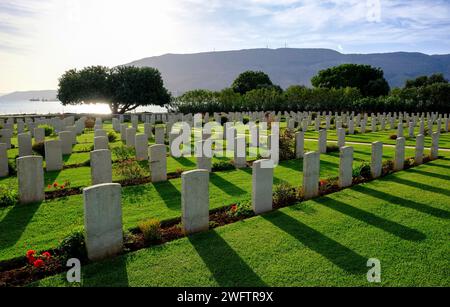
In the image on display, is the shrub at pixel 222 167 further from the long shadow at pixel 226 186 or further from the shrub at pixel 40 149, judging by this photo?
the shrub at pixel 40 149

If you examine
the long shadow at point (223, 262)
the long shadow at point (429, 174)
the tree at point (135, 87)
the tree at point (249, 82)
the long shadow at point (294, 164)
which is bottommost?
the long shadow at point (223, 262)

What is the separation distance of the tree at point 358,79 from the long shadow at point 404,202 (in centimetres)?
6672

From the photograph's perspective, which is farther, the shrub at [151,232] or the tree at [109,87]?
the tree at [109,87]

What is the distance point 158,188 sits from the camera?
9.80 meters

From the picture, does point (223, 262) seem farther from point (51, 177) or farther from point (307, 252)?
point (51, 177)

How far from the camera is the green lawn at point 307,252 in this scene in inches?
194

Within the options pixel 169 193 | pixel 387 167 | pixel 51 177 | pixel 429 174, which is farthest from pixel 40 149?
pixel 429 174

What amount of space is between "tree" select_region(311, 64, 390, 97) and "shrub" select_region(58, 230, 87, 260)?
72.3 m

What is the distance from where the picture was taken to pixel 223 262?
541 cm

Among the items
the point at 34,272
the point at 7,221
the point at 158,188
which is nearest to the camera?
the point at 34,272

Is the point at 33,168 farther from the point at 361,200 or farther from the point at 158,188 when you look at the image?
the point at 361,200

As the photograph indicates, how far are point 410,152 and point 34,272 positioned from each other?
15.7m

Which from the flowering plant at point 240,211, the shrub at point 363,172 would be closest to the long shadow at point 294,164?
the shrub at point 363,172
